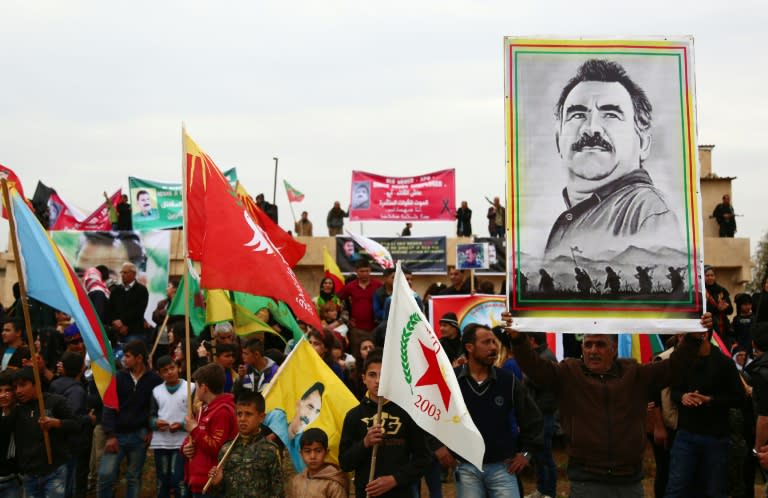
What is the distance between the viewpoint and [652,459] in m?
13.5

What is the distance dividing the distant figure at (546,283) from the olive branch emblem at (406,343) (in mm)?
1222

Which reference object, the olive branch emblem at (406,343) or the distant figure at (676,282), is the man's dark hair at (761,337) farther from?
the olive branch emblem at (406,343)

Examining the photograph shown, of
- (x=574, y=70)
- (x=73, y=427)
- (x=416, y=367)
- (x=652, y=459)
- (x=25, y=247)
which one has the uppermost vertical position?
(x=574, y=70)

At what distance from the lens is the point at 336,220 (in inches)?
1245

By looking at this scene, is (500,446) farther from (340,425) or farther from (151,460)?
(151,460)

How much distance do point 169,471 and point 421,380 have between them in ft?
13.1

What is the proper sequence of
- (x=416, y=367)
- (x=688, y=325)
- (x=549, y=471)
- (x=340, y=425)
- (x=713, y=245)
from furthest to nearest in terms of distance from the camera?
(x=713, y=245) → (x=549, y=471) → (x=340, y=425) → (x=416, y=367) → (x=688, y=325)

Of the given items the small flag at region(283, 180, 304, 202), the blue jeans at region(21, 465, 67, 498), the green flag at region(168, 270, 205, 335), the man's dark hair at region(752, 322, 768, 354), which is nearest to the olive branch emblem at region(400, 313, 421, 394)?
the man's dark hair at region(752, 322, 768, 354)

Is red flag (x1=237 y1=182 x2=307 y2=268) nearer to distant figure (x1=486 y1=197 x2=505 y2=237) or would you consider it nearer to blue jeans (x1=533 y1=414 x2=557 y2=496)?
blue jeans (x1=533 y1=414 x2=557 y2=496)

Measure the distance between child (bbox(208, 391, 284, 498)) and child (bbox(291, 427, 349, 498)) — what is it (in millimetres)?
191

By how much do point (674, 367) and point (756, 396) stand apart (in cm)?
105

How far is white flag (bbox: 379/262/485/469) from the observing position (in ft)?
23.2

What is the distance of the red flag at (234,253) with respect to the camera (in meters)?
8.94

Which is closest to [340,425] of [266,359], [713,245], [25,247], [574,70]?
[266,359]
